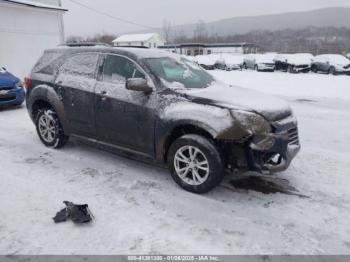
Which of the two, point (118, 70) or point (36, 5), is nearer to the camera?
point (118, 70)

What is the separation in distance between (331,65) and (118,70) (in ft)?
72.6

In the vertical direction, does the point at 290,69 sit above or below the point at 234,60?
below

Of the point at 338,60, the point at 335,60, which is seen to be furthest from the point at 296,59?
the point at 338,60

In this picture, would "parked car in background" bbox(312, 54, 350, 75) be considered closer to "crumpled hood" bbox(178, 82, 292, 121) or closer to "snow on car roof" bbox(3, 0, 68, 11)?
"snow on car roof" bbox(3, 0, 68, 11)

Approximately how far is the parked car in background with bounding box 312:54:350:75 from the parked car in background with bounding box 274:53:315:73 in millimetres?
638

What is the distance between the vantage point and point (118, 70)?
5000 mm

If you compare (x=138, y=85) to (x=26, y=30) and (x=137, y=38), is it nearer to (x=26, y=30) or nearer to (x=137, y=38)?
(x=26, y=30)

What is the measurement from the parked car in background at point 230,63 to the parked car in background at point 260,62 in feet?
2.10

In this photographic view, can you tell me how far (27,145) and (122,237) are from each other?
3.82 meters

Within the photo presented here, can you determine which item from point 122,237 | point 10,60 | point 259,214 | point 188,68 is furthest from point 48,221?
point 10,60

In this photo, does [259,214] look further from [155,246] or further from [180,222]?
[155,246]

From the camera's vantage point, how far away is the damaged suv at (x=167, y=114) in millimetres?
4047

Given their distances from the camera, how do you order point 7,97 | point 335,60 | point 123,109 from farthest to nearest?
point 335,60 < point 7,97 < point 123,109

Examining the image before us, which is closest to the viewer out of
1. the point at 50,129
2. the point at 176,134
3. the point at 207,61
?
the point at 176,134
